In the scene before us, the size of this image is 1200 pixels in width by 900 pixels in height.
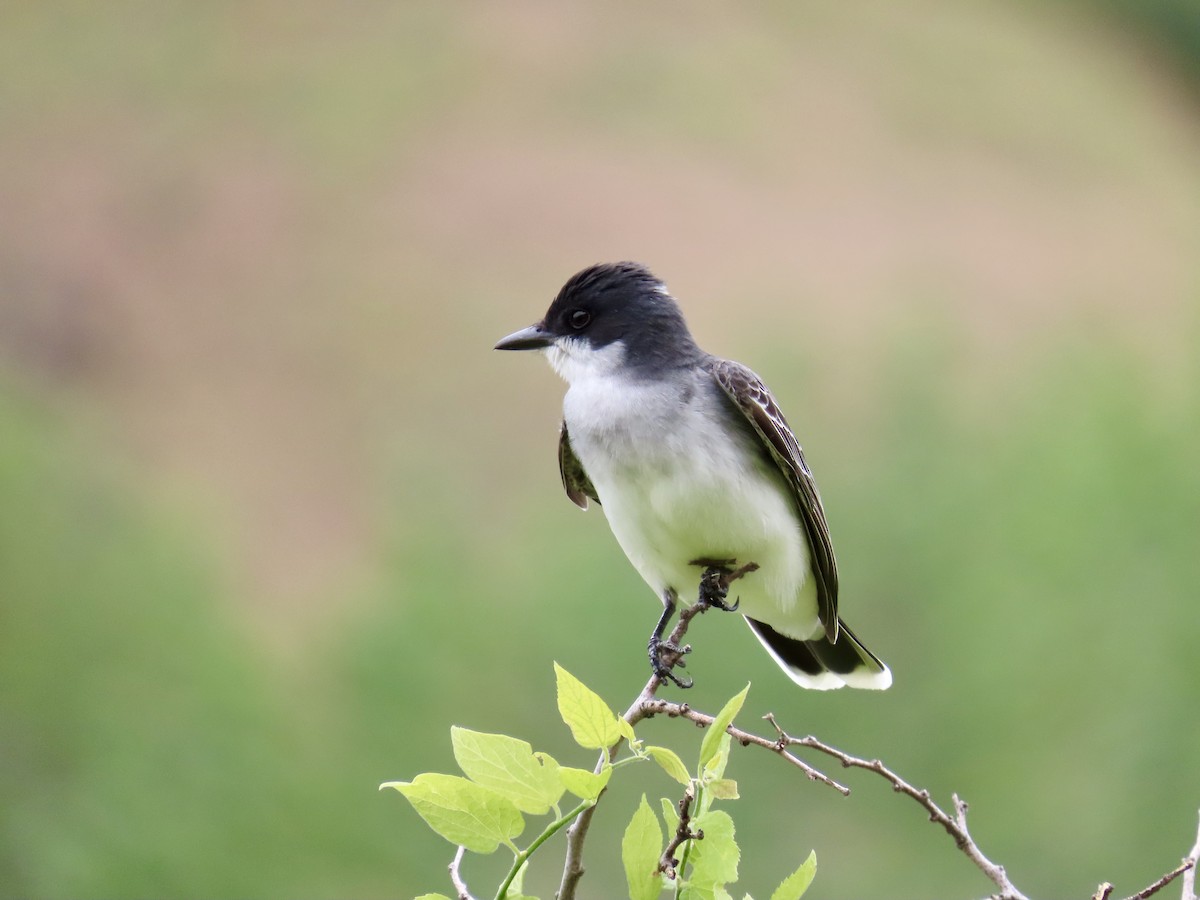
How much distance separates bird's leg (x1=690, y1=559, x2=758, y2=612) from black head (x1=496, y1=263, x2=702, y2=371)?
0.44m

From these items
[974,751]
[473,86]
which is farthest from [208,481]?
[974,751]

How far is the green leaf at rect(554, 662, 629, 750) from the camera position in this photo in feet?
4.13

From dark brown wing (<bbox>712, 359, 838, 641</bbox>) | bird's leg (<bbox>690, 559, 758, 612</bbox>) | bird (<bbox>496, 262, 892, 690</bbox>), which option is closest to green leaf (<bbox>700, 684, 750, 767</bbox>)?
bird's leg (<bbox>690, 559, 758, 612</bbox>)

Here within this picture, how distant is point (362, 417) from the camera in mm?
16875

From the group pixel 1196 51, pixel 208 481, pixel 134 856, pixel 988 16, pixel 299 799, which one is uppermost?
pixel 988 16

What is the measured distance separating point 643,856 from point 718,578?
163cm

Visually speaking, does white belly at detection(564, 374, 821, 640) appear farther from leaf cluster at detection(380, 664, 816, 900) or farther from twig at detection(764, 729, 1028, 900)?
leaf cluster at detection(380, 664, 816, 900)

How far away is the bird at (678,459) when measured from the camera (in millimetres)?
2928

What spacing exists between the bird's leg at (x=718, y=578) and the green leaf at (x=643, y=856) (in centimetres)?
133

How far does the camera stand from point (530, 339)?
10.4 ft

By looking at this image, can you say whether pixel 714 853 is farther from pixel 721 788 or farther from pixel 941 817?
pixel 941 817

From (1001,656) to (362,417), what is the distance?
11.1 m

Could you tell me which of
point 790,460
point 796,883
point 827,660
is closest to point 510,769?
point 796,883

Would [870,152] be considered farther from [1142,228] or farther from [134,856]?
[134,856]
